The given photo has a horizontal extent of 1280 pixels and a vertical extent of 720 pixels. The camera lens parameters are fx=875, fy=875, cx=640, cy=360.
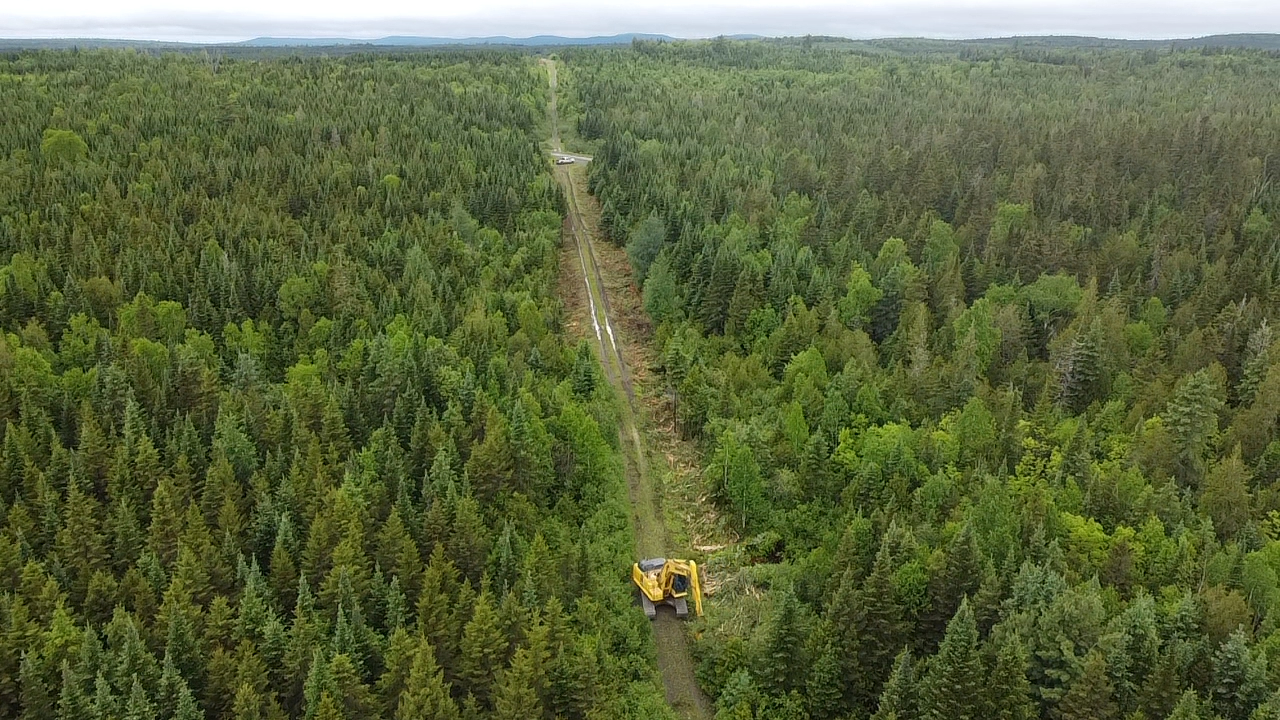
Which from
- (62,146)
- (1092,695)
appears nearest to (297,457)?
(1092,695)

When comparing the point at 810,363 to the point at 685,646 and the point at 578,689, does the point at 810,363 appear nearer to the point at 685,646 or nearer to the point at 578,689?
the point at 685,646

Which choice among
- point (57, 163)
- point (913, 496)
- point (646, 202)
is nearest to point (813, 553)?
point (913, 496)

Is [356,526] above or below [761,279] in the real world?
below

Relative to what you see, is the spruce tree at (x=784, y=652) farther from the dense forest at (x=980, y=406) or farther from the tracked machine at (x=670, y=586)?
the tracked machine at (x=670, y=586)

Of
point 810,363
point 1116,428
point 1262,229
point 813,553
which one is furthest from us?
point 1262,229

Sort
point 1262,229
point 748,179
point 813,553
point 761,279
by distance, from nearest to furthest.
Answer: point 813,553 < point 761,279 < point 1262,229 < point 748,179

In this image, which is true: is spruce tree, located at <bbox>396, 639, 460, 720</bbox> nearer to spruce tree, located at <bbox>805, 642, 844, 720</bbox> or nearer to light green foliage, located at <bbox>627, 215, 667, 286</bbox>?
spruce tree, located at <bbox>805, 642, 844, 720</bbox>

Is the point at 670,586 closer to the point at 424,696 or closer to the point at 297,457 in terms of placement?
the point at 424,696
